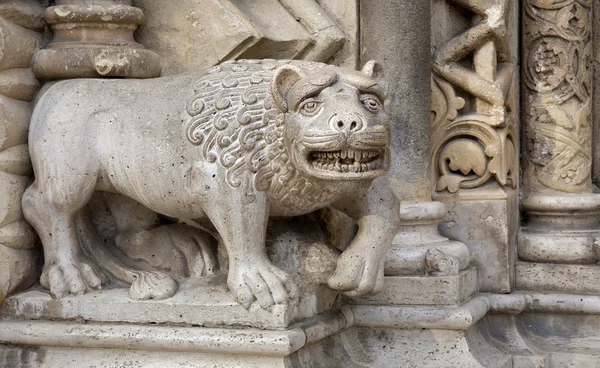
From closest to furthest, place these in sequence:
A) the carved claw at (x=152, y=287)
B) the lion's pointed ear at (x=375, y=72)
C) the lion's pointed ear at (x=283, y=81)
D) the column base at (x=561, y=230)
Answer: the lion's pointed ear at (x=283, y=81), the lion's pointed ear at (x=375, y=72), the carved claw at (x=152, y=287), the column base at (x=561, y=230)

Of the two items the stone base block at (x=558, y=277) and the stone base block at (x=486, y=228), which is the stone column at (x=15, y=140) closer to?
the stone base block at (x=486, y=228)

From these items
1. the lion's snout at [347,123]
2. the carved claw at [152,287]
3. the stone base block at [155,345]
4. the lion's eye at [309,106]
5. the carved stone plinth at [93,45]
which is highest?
the carved stone plinth at [93,45]

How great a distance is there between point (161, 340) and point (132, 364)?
0.15 metres

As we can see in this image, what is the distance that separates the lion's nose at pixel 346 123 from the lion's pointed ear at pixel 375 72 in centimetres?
23

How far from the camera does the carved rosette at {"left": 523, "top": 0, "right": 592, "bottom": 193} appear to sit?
4.09 meters

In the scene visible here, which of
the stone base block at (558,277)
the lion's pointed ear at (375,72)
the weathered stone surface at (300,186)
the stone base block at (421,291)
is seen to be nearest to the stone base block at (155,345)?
the weathered stone surface at (300,186)

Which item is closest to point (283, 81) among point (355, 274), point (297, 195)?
point (297, 195)

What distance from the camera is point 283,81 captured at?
10.1ft

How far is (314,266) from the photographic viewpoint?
10.9 feet

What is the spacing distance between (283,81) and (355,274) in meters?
0.65

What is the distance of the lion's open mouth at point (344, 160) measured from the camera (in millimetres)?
2988

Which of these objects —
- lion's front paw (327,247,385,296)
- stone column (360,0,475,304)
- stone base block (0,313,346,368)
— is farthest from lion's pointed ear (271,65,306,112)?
stone column (360,0,475,304)

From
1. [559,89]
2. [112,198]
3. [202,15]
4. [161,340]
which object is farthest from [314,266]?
[559,89]

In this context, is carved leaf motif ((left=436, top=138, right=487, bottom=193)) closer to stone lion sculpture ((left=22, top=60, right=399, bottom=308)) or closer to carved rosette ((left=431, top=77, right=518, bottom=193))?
carved rosette ((left=431, top=77, right=518, bottom=193))
